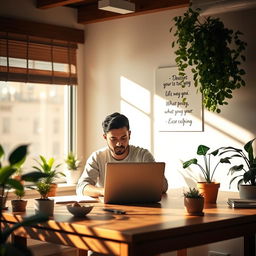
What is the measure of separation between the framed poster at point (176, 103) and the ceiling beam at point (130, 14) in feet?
1.96

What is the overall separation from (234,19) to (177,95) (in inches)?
36.4

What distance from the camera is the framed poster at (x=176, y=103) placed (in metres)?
5.28

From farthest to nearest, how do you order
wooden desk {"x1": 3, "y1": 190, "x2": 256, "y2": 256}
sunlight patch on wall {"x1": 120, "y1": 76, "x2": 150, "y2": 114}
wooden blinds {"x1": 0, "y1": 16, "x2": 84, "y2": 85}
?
sunlight patch on wall {"x1": 120, "y1": 76, "x2": 150, "y2": 114}
wooden blinds {"x1": 0, "y1": 16, "x2": 84, "y2": 85}
wooden desk {"x1": 3, "y1": 190, "x2": 256, "y2": 256}

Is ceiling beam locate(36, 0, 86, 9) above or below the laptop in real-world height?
above

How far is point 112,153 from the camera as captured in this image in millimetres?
4648

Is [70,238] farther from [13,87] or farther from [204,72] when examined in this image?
[13,87]

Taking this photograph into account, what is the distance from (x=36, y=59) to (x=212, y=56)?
6.39 ft

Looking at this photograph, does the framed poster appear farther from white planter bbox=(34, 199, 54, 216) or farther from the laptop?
white planter bbox=(34, 199, 54, 216)

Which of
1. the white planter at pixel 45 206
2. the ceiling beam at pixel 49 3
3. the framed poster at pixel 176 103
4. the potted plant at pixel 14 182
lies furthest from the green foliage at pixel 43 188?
the ceiling beam at pixel 49 3

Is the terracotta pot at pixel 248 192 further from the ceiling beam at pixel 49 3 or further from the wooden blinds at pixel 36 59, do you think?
the wooden blinds at pixel 36 59

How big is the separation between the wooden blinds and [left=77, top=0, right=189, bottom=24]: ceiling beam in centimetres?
33

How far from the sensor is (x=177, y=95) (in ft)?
17.9

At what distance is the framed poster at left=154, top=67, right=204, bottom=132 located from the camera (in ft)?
17.3

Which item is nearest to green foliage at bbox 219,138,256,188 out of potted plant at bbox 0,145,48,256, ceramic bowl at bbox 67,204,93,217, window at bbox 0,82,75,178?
ceramic bowl at bbox 67,204,93,217
